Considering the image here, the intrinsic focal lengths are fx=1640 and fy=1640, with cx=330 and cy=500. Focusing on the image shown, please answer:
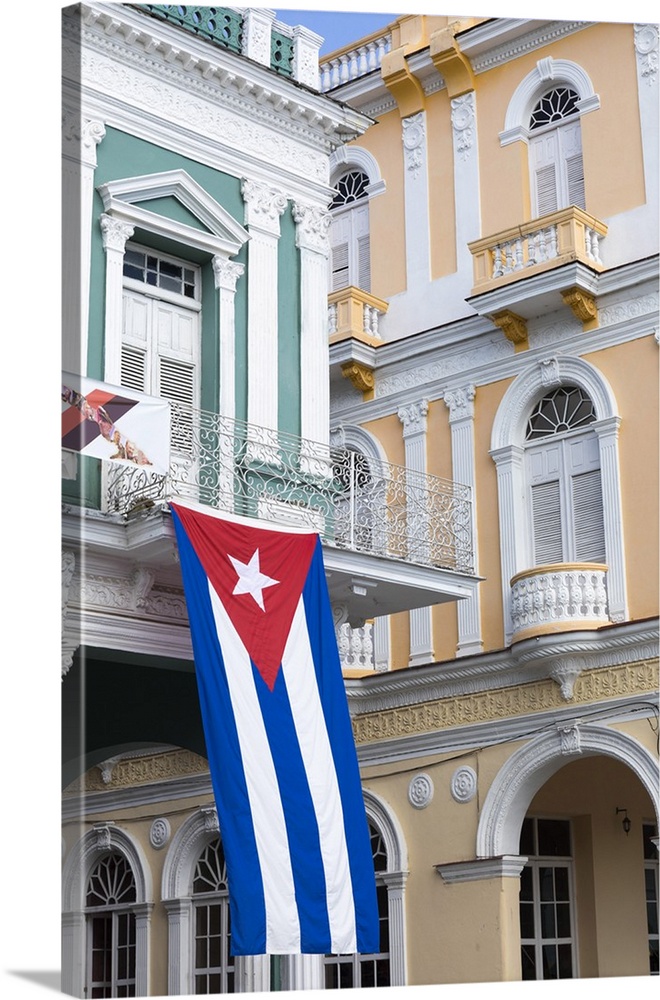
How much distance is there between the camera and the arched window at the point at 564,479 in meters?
14.3

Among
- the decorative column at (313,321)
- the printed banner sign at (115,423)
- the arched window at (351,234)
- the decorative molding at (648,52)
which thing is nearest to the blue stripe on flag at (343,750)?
the printed banner sign at (115,423)

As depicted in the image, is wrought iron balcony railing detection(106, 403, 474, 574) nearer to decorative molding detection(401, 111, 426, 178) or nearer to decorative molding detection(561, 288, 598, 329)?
decorative molding detection(561, 288, 598, 329)

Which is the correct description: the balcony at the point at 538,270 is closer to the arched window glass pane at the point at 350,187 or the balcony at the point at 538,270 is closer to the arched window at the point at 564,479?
the arched window at the point at 564,479

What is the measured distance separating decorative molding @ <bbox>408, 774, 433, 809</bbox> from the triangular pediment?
18.2 feet

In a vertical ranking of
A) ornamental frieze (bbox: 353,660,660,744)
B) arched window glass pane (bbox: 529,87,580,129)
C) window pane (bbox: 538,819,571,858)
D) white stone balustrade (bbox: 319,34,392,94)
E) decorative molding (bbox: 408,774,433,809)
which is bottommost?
window pane (bbox: 538,819,571,858)

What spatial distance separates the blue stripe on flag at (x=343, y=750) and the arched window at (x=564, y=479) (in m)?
4.54

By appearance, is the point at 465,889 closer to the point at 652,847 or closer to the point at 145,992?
the point at 652,847

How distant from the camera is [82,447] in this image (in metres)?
9.43

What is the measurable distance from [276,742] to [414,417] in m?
6.86

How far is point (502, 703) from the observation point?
1422cm

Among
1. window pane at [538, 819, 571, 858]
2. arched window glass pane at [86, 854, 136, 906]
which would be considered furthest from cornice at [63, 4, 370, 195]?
arched window glass pane at [86, 854, 136, 906]

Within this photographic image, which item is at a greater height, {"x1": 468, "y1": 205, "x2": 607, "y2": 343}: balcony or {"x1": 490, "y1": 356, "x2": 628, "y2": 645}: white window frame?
{"x1": 468, "y1": 205, "x2": 607, "y2": 343}: balcony

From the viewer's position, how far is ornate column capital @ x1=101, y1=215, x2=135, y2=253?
1059 cm

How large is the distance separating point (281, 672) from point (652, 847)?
679cm
